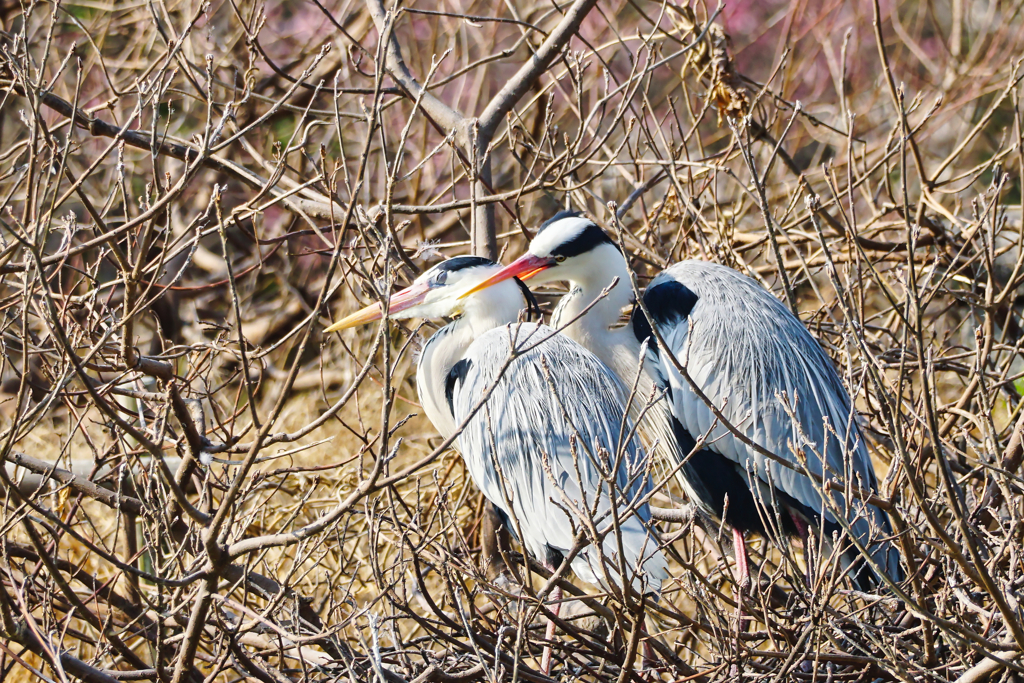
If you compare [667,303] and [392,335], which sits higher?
[392,335]

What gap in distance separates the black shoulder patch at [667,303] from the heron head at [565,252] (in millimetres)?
190

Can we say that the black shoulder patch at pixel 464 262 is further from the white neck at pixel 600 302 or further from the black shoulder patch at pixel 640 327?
the black shoulder patch at pixel 640 327

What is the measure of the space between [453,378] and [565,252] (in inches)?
21.6

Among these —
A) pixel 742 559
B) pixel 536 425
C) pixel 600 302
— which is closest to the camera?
pixel 536 425

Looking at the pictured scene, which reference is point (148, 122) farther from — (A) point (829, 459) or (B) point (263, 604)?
(A) point (829, 459)

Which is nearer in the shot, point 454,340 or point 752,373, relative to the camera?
point 752,373

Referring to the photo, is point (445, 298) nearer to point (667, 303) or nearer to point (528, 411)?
point (528, 411)

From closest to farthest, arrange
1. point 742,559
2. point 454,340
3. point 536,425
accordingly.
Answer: point 536,425 < point 742,559 < point 454,340

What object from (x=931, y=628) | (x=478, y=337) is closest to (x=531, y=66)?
(x=478, y=337)

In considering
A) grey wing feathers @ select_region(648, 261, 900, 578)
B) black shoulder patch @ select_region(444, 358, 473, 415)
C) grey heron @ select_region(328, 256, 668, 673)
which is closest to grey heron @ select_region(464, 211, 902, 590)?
grey wing feathers @ select_region(648, 261, 900, 578)

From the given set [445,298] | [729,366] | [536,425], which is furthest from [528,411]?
[729,366]

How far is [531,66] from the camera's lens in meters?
3.06

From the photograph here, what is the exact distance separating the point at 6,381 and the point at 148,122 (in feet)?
5.74

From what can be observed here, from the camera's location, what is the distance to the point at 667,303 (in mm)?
3332
